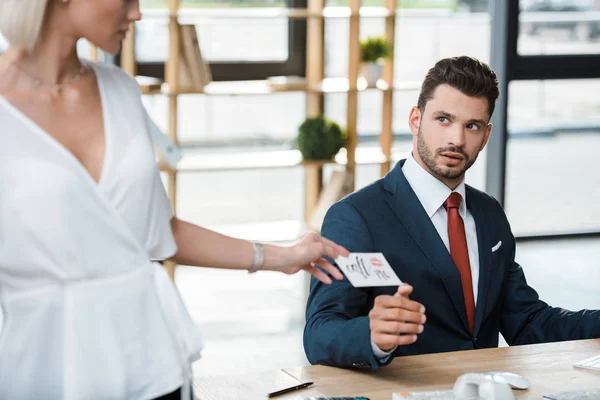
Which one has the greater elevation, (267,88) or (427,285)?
(267,88)

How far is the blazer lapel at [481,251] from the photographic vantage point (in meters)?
2.53

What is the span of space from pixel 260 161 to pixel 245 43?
0.94 meters

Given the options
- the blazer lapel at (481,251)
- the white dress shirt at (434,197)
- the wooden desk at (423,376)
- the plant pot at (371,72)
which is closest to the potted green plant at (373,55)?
the plant pot at (371,72)

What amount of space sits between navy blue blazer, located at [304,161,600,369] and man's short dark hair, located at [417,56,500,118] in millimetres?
248

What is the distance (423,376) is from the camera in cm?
216

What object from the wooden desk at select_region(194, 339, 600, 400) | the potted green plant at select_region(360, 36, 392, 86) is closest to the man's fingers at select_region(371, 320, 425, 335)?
the wooden desk at select_region(194, 339, 600, 400)

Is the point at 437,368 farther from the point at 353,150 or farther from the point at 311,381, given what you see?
the point at 353,150

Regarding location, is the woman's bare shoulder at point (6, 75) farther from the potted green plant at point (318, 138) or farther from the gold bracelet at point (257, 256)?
the potted green plant at point (318, 138)

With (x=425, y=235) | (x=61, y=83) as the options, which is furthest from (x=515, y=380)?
(x=61, y=83)

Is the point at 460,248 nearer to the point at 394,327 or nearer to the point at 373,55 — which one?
the point at 394,327

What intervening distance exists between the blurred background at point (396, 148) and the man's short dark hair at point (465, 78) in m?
2.24

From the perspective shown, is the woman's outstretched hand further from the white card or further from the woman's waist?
the woman's waist

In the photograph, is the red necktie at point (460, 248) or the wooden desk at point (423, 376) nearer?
the wooden desk at point (423, 376)

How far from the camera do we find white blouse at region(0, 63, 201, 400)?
151 centimetres
